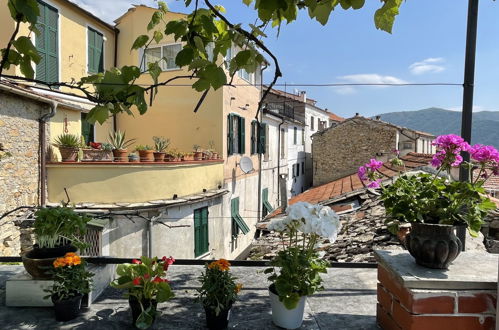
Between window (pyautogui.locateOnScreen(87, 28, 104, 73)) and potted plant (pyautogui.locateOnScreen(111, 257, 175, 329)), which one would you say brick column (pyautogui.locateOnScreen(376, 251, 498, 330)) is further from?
window (pyautogui.locateOnScreen(87, 28, 104, 73))

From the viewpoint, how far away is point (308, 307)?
223 centimetres

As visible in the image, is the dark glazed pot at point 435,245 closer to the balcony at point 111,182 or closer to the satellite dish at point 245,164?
the balcony at point 111,182

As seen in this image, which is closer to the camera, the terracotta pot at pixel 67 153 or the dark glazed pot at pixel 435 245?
the dark glazed pot at pixel 435 245

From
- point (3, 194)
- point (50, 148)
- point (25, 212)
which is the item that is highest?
point (50, 148)

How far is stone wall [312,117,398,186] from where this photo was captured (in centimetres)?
2106

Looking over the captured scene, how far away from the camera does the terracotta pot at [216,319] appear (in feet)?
6.18

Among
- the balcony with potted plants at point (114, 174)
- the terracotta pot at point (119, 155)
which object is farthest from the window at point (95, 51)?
the terracotta pot at point (119, 155)

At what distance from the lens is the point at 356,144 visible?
22219mm

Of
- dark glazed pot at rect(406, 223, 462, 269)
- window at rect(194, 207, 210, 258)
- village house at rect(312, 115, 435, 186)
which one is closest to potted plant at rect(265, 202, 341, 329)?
dark glazed pot at rect(406, 223, 462, 269)

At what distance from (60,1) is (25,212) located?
6038mm

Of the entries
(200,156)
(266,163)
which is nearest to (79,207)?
(200,156)

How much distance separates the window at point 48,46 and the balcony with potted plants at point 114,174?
1891 millimetres

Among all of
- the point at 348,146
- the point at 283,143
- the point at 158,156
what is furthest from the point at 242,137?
the point at 348,146

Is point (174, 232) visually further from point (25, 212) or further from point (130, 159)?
point (25, 212)
